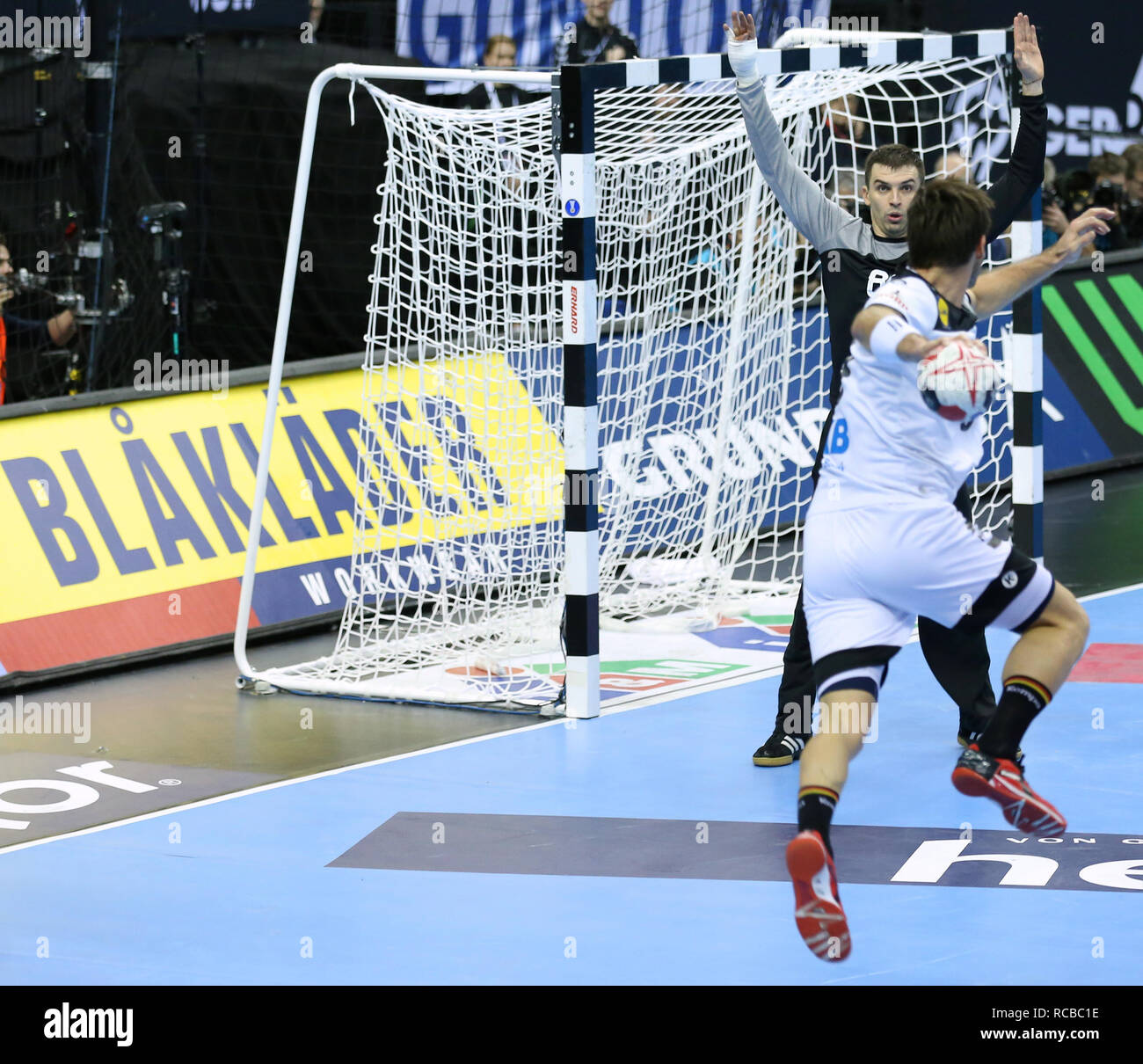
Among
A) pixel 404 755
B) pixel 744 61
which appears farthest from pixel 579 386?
pixel 744 61

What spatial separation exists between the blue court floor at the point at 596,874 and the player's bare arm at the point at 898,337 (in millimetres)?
1759

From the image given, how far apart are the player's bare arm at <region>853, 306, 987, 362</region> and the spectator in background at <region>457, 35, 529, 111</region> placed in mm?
8285

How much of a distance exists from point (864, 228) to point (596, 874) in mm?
2690

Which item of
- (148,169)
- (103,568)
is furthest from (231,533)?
(148,169)

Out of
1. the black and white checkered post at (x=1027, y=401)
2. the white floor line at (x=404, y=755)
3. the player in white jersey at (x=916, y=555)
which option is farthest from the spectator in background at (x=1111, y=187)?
the player in white jersey at (x=916, y=555)

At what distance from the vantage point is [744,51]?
7062mm

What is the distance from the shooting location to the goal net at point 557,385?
392 inches

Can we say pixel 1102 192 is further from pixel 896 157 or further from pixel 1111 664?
pixel 896 157

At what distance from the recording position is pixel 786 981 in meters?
5.57

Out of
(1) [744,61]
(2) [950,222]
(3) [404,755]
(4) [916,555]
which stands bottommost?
(3) [404,755]

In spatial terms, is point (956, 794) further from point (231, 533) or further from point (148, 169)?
point (148, 169)

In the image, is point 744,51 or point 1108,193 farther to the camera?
point 1108,193

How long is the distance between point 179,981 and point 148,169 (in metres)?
8.36

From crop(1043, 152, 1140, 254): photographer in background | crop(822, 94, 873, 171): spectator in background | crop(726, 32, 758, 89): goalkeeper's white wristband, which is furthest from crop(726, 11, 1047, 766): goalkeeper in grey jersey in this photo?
crop(1043, 152, 1140, 254): photographer in background
